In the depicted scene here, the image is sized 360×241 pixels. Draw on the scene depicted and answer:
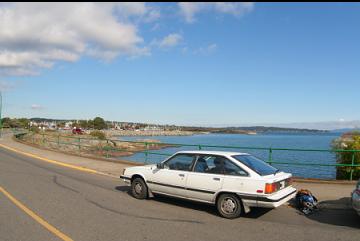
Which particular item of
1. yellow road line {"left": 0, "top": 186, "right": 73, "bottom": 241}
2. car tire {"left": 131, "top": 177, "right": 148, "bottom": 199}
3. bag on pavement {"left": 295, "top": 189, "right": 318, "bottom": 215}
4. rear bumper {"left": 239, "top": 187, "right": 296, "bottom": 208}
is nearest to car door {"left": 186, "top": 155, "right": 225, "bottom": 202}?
rear bumper {"left": 239, "top": 187, "right": 296, "bottom": 208}

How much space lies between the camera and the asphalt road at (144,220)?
708cm

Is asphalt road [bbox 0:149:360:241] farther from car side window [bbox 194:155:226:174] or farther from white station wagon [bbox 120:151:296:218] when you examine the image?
car side window [bbox 194:155:226:174]

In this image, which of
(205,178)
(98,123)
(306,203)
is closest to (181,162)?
(205,178)

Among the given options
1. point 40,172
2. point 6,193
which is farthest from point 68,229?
point 40,172

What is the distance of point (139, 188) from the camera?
10555 millimetres

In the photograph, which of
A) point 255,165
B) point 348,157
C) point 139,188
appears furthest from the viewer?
point 348,157

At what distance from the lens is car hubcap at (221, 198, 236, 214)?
859cm

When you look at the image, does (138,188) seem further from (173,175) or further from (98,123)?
(98,123)

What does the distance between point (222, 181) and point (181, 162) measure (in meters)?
1.38

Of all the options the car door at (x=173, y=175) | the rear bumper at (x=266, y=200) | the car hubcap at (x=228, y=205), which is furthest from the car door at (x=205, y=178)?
the rear bumper at (x=266, y=200)

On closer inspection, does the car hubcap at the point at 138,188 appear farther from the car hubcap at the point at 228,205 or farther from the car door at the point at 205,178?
the car hubcap at the point at 228,205

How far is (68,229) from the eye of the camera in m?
7.29

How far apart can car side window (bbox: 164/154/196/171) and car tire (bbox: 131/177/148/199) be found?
895mm

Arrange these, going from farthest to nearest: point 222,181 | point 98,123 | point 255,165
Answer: point 98,123 → point 255,165 → point 222,181
